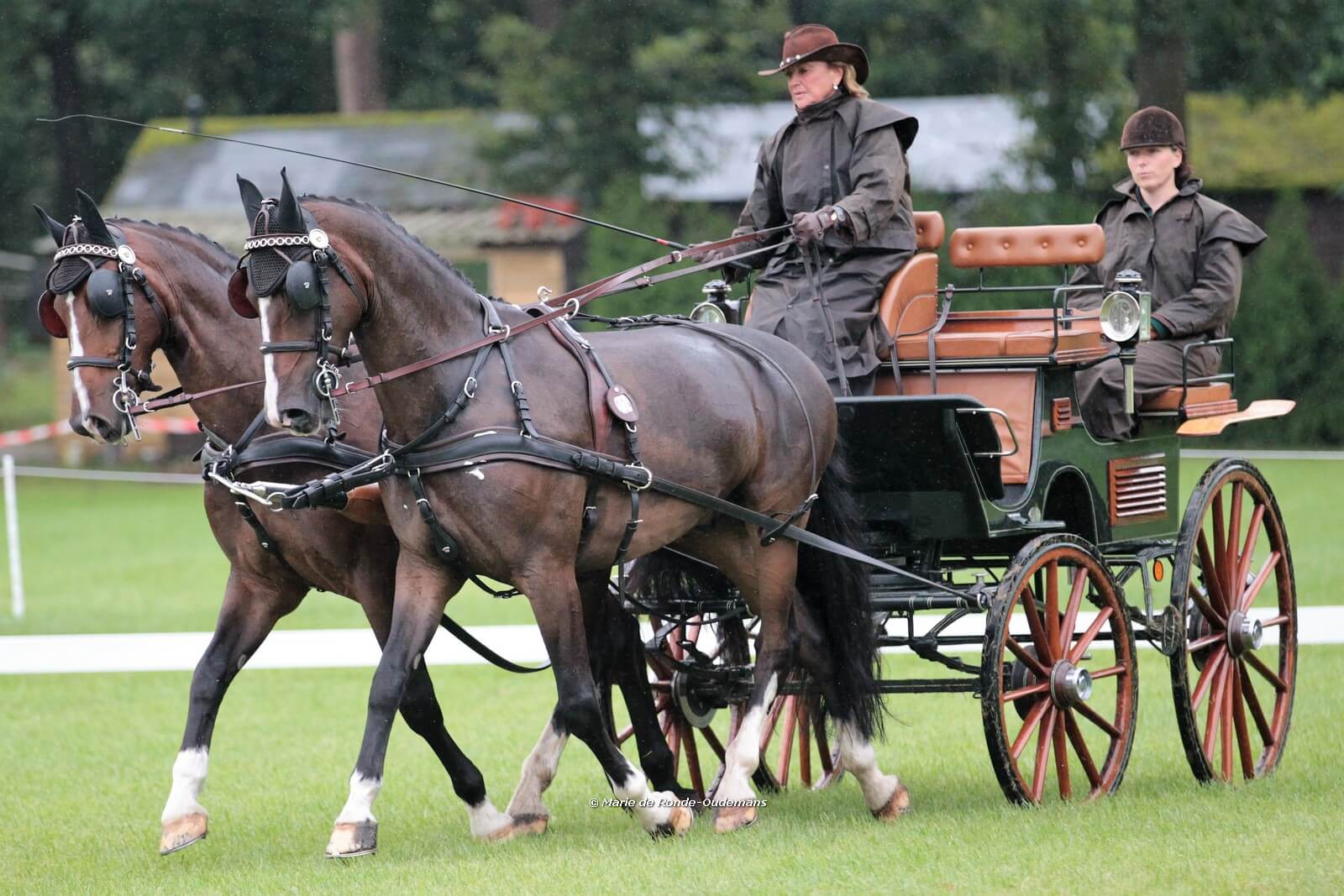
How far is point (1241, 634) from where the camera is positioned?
6.43 m

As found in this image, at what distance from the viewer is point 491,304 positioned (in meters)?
5.22

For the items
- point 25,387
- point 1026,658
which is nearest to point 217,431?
point 1026,658

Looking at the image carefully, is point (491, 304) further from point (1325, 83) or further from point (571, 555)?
point (1325, 83)

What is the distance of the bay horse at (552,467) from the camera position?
4.77 meters

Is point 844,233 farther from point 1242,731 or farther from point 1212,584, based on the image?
point 1242,731

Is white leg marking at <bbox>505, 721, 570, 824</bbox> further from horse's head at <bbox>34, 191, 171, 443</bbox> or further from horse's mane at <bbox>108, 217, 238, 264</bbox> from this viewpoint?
horse's mane at <bbox>108, 217, 238, 264</bbox>

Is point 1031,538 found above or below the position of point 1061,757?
above

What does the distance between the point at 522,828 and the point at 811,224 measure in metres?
2.20

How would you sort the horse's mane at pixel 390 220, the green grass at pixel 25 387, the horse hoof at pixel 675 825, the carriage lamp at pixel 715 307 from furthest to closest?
the green grass at pixel 25 387 → the carriage lamp at pixel 715 307 → the horse hoof at pixel 675 825 → the horse's mane at pixel 390 220

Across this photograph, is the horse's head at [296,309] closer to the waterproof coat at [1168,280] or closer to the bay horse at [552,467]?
the bay horse at [552,467]

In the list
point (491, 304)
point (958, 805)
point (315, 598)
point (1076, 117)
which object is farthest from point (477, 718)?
point (1076, 117)

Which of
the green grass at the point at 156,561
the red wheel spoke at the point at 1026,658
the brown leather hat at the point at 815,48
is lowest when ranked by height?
the green grass at the point at 156,561

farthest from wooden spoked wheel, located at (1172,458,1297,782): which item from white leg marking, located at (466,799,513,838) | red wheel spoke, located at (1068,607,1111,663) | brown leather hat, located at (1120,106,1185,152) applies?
white leg marking, located at (466,799,513,838)

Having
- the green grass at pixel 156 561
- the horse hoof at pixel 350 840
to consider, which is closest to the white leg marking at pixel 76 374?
the horse hoof at pixel 350 840
